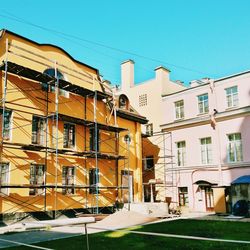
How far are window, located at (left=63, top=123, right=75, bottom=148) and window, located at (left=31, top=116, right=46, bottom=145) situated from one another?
1.63 meters

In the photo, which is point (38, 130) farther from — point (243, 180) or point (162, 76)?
point (162, 76)

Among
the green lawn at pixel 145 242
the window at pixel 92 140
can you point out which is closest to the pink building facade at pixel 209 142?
the window at pixel 92 140

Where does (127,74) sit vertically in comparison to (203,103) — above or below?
above

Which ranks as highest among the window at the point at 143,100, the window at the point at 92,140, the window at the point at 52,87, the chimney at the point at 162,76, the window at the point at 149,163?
the chimney at the point at 162,76

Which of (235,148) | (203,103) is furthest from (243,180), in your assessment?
(203,103)

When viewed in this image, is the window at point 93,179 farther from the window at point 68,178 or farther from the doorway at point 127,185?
the doorway at point 127,185

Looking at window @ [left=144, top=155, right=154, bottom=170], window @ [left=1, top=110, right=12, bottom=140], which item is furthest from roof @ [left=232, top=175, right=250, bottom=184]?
window @ [left=1, top=110, right=12, bottom=140]

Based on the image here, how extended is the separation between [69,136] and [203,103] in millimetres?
11733

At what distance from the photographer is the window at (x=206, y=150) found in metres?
25.4

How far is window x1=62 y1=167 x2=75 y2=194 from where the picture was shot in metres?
19.4

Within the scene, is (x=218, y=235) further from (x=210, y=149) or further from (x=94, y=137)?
(x=210, y=149)

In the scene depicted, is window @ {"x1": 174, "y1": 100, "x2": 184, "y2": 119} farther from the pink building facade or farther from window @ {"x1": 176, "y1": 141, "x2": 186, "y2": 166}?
window @ {"x1": 176, "y1": 141, "x2": 186, "y2": 166}

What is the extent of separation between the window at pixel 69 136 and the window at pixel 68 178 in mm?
1451

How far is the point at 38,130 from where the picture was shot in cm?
1861
